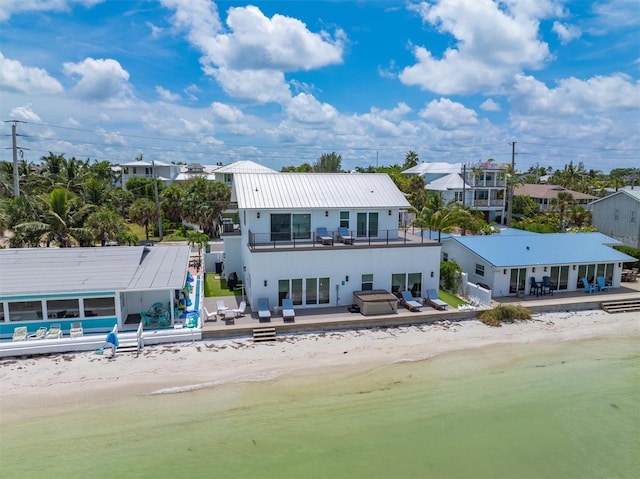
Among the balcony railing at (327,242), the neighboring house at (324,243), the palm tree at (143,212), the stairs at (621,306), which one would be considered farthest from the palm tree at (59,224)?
the stairs at (621,306)

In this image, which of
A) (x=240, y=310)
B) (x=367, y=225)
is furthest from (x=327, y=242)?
(x=240, y=310)

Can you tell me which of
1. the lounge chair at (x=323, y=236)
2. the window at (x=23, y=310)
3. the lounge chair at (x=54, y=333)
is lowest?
the lounge chair at (x=54, y=333)

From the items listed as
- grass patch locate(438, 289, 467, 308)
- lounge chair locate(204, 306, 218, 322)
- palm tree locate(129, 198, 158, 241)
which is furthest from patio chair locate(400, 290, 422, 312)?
palm tree locate(129, 198, 158, 241)

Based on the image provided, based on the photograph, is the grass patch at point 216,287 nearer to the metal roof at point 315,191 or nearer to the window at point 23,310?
the metal roof at point 315,191

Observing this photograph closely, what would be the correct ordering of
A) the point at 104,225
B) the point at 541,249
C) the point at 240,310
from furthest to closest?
1. the point at 104,225
2. the point at 541,249
3. the point at 240,310

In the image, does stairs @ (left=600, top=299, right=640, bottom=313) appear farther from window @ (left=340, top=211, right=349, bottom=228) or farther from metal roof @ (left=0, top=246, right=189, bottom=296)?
metal roof @ (left=0, top=246, right=189, bottom=296)

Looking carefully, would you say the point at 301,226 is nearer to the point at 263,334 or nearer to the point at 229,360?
the point at 263,334
